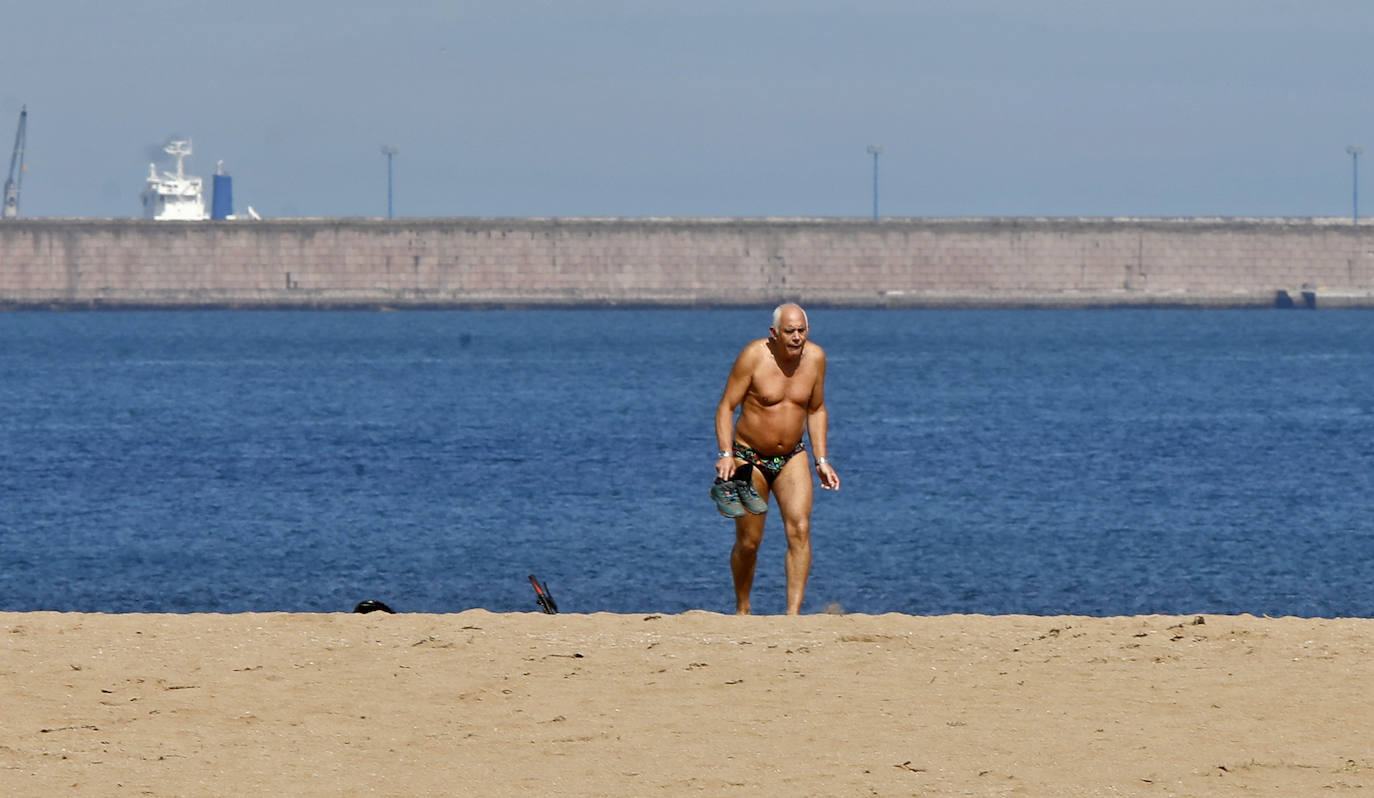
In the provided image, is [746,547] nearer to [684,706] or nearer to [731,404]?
[731,404]

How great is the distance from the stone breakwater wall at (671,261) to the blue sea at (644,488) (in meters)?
A: 41.6

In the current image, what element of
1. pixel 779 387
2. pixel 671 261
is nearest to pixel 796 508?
pixel 779 387

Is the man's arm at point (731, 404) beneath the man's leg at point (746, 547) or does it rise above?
above

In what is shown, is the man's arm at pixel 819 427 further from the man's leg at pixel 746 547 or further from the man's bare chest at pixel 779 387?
the man's leg at pixel 746 547

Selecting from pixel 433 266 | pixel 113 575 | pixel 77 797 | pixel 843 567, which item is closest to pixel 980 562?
pixel 843 567

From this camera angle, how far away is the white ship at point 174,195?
12525 centimetres

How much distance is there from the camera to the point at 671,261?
116m

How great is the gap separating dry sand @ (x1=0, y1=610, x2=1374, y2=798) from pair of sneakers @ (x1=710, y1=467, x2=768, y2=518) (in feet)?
1.91

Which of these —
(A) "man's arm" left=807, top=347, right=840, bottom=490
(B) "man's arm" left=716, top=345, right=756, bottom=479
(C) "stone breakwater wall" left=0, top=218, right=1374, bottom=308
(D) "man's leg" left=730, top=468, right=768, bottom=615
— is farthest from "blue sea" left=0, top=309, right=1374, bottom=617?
(C) "stone breakwater wall" left=0, top=218, right=1374, bottom=308

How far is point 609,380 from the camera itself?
61969mm

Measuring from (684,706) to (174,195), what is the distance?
122601mm

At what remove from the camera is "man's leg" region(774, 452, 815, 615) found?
10172 millimetres

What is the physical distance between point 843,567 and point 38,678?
12276 mm

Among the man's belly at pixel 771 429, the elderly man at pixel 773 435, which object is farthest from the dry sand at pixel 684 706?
the man's belly at pixel 771 429
